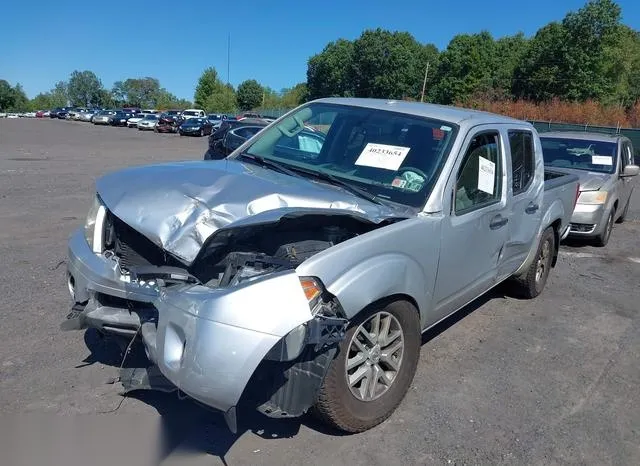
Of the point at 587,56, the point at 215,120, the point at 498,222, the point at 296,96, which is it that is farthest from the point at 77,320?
the point at 296,96

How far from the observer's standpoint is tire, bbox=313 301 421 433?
2.87m

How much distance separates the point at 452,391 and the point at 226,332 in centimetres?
195

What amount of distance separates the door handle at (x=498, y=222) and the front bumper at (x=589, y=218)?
4499mm

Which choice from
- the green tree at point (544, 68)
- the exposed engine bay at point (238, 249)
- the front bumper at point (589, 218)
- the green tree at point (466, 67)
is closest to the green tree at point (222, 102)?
the green tree at point (466, 67)

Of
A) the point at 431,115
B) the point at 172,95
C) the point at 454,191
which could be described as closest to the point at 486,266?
the point at 454,191

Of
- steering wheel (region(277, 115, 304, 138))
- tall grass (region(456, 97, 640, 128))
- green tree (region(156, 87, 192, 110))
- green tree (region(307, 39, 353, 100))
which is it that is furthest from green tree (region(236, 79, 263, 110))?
steering wheel (region(277, 115, 304, 138))

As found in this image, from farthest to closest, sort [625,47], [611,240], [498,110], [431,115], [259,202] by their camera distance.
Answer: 1. [625,47]
2. [498,110]
3. [611,240]
4. [431,115]
5. [259,202]

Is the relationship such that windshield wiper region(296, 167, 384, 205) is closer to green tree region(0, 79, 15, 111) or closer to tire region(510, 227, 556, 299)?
tire region(510, 227, 556, 299)

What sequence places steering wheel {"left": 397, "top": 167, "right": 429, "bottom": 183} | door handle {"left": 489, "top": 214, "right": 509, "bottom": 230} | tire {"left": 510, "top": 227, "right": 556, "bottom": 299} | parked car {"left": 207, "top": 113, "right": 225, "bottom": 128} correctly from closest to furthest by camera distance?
1. steering wheel {"left": 397, "top": 167, "right": 429, "bottom": 183}
2. door handle {"left": 489, "top": 214, "right": 509, "bottom": 230}
3. tire {"left": 510, "top": 227, "right": 556, "bottom": 299}
4. parked car {"left": 207, "top": 113, "right": 225, "bottom": 128}

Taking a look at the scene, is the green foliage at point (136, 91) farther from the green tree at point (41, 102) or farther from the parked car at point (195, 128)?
the parked car at point (195, 128)

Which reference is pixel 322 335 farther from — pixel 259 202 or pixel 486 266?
pixel 486 266

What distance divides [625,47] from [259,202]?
220ft

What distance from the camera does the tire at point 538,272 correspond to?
5.50 meters

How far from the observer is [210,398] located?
2.50 meters
